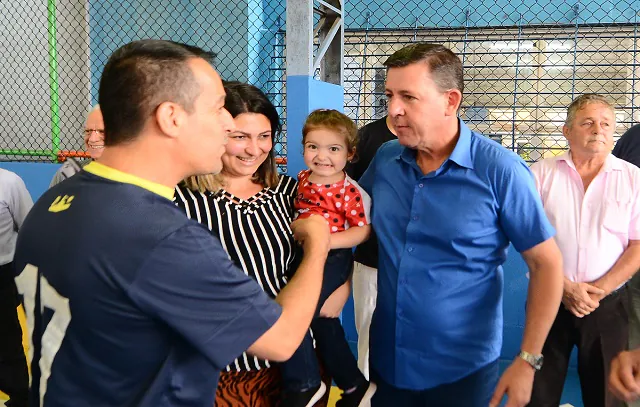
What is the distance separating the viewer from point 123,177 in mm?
1144

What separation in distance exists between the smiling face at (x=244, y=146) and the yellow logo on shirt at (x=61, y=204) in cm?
69

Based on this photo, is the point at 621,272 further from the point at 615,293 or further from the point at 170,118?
the point at 170,118

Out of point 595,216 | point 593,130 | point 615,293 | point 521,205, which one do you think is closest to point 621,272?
point 615,293

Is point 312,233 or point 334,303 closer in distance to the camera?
point 312,233

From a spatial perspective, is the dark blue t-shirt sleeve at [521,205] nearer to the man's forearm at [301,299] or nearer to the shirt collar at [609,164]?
the man's forearm at [301,299]

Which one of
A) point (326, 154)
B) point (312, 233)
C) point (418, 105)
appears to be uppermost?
point (418, 105)

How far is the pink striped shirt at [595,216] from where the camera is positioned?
107 inches

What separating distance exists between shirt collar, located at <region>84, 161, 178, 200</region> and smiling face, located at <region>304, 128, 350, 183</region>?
3.32ft

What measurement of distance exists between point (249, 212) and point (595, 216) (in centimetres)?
186

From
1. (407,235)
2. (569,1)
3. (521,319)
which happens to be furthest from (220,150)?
(569,1)

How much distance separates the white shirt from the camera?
3.22 meters

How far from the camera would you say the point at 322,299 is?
195 centimetres

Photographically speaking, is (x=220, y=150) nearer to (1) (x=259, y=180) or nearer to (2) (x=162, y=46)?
(2) (x=162, y=46)

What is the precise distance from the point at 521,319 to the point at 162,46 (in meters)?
3.74
